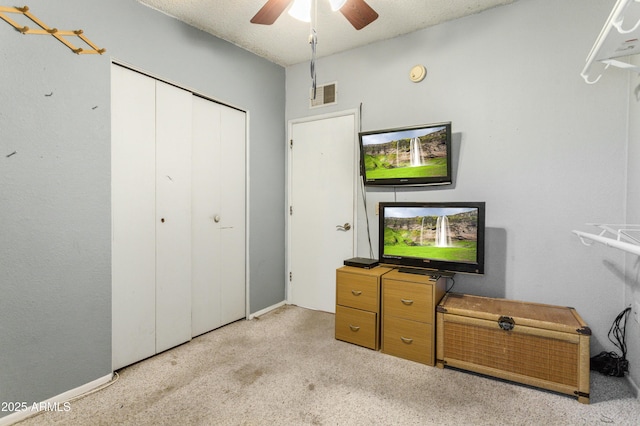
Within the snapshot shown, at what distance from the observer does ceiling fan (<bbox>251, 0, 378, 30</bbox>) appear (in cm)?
188

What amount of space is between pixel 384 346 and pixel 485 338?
0.75m

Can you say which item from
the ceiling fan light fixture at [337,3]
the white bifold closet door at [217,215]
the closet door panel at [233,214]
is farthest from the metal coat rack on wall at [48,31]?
the ceiling fan light fixture at [337,3]

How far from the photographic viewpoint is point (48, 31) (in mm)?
1815

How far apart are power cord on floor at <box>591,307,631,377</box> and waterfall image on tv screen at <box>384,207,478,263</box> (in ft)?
3.19

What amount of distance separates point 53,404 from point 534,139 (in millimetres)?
3665

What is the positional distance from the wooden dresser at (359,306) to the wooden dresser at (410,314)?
0.08 metres

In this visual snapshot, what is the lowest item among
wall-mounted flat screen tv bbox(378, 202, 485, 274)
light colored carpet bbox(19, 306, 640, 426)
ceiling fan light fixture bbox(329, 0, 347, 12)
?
light colored carpet bbox(19, 306, 640, 426)

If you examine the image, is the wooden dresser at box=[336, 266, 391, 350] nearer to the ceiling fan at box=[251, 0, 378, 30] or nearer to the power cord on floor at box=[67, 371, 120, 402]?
the power cord on floor at box=[67, 371, 120, 402]

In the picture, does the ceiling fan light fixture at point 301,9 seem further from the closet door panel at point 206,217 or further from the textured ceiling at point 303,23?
the closet door panel at point 206,217

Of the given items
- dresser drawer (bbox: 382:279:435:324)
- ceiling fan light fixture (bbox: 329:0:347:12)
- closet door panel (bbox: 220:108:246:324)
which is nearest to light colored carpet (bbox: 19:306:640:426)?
dresser drawer (bbox: 382:279:435:324)

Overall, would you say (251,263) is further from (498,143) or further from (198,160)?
(498,143)

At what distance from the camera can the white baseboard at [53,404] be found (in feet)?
5.63

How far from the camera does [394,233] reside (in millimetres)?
2742

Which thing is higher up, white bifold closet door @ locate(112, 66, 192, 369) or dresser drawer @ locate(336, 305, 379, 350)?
white bifold closet door @ locate(112, 66, 192, 369)
